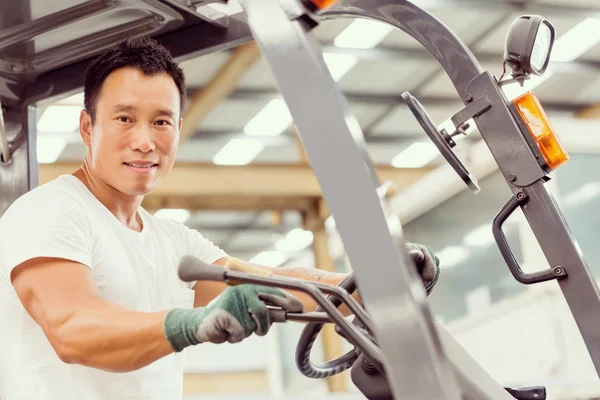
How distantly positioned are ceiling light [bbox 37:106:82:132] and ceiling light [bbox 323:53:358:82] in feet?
8.29

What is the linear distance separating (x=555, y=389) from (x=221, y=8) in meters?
4.91

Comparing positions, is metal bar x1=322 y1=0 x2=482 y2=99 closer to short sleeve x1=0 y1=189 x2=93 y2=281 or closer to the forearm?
short sleeve x1=0 y1=189 x2=93 y2=281

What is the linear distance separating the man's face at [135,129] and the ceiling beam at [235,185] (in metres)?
7.01

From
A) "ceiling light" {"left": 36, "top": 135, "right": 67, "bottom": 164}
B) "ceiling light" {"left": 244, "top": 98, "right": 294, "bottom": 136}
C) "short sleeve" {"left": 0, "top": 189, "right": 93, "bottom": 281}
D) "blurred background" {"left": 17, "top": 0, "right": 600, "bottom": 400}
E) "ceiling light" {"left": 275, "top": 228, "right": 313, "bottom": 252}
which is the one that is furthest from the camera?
"ceiling light" {"left": 275, "top": 228, "right": 313, "bottom": 252}

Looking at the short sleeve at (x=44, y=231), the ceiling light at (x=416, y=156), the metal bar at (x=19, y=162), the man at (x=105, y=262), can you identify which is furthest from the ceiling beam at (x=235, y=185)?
the short sleeve at (x=44, y=231)

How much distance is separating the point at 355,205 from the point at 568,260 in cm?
88

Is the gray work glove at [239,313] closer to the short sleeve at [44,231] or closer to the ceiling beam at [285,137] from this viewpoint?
the short sleeve at [44,231]

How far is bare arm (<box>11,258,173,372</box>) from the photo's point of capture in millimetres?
1654

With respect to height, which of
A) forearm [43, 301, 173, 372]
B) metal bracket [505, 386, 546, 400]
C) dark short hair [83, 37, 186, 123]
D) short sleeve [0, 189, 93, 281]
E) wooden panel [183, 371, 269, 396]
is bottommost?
wooden panel [183, 371, 269, 396]

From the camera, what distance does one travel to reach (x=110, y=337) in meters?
1.70

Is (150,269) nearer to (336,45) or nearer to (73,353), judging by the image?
(73,353)

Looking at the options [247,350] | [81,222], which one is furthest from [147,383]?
[247,350]

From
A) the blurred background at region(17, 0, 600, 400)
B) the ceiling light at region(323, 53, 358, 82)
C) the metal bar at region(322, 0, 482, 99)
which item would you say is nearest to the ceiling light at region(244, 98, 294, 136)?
the blurred background at region(17, 0, 600, 400)

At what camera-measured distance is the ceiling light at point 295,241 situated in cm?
1346
